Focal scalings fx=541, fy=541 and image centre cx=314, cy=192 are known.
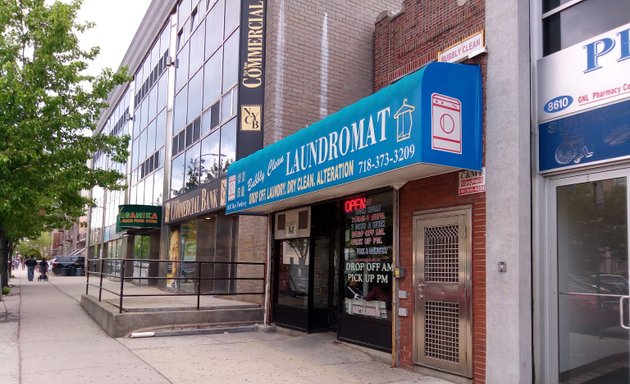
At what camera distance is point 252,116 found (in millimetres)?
13242

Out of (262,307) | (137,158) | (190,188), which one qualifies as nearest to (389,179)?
(262,307)

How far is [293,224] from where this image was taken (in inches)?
427

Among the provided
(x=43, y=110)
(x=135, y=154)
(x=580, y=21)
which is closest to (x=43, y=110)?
(x=43, y=110)

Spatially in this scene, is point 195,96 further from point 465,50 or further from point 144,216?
point 465,50

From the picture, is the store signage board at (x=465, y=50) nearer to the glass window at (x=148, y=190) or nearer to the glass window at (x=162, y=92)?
the glass window at (x=162, y=92)

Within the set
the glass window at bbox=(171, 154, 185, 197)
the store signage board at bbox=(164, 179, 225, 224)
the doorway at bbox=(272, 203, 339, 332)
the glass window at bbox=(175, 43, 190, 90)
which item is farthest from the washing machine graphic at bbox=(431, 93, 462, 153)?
the glass window at bbox=(175, 43, 190, 90)

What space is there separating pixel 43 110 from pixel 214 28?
19.8ft

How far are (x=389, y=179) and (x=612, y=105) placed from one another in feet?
9.02

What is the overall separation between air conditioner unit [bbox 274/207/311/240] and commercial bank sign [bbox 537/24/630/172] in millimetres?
5178

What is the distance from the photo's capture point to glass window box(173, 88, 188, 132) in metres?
18.8

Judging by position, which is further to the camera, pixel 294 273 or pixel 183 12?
pixel 183 12

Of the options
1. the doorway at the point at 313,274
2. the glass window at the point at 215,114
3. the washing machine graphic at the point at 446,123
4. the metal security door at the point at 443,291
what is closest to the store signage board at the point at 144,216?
the glass window at the point at 215,114

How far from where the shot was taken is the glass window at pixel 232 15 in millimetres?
14234

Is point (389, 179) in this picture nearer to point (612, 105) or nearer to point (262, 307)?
point (612, 105)
